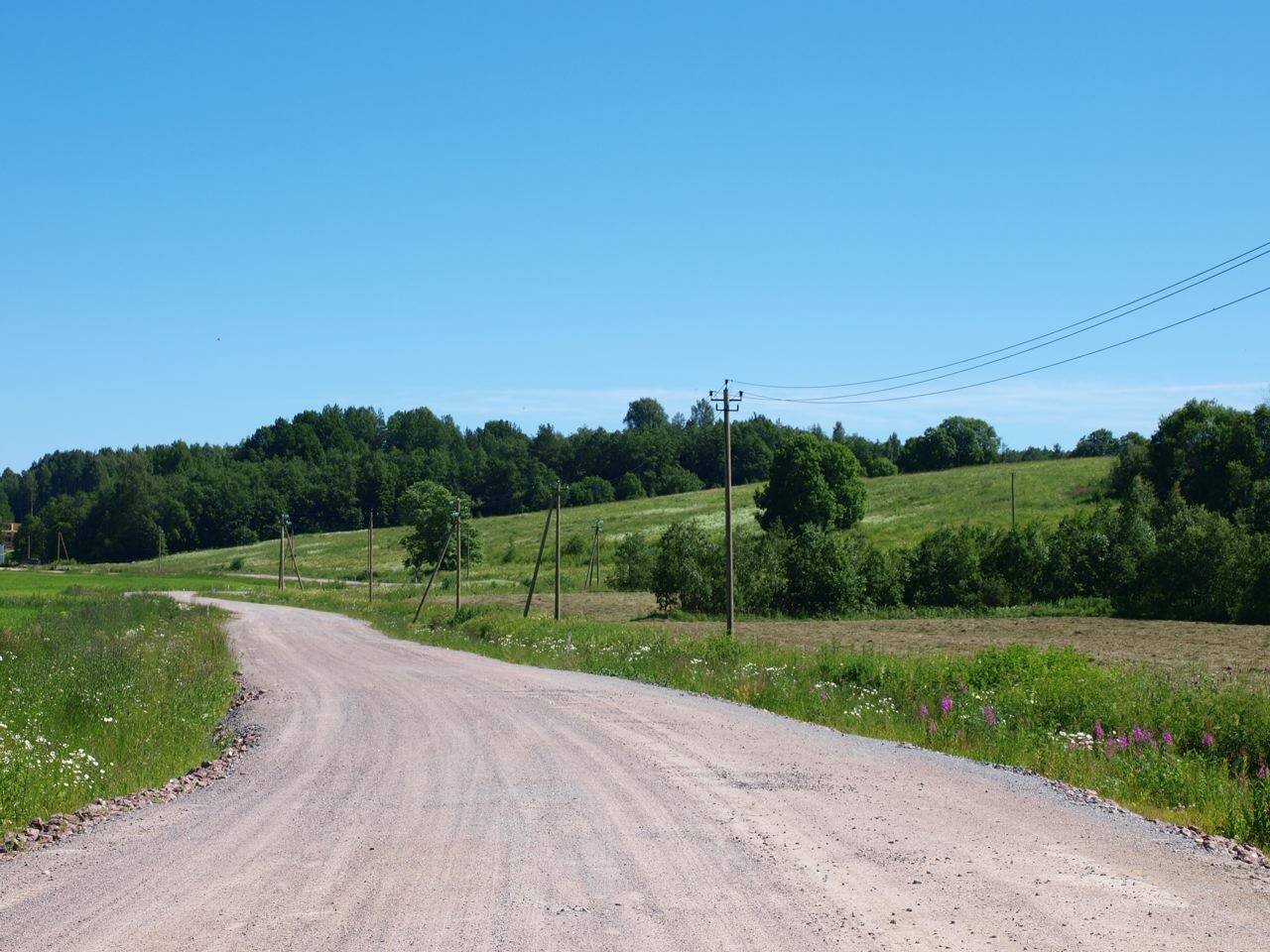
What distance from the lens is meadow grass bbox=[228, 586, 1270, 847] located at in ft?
35.0

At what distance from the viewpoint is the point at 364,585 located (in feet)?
282

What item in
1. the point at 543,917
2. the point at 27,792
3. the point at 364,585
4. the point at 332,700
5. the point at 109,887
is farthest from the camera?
the point at 364,585

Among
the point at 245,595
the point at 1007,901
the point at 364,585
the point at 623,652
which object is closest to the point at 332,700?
the point at 623,652

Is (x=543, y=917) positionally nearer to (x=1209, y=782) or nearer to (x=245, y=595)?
(x=1209, y=782)

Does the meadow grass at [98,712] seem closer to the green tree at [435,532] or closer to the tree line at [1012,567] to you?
the tree line at [1012,567]

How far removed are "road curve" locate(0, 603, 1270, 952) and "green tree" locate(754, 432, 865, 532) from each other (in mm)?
66398

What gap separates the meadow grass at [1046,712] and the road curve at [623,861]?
100 cm

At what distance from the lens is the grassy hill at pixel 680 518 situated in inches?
3066

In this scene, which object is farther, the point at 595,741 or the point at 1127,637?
the point at 1127,637

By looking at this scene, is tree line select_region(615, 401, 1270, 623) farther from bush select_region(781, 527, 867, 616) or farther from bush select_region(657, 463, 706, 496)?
bush select_region(657, 463, 706, 496)

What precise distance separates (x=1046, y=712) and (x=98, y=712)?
13.5 m

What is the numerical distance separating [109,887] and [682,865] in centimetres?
394

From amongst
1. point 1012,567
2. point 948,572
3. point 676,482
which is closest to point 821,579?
point 948,572

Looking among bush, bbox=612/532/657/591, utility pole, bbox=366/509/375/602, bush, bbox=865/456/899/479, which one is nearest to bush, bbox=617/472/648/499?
bush, bbox=865/456/899/479
